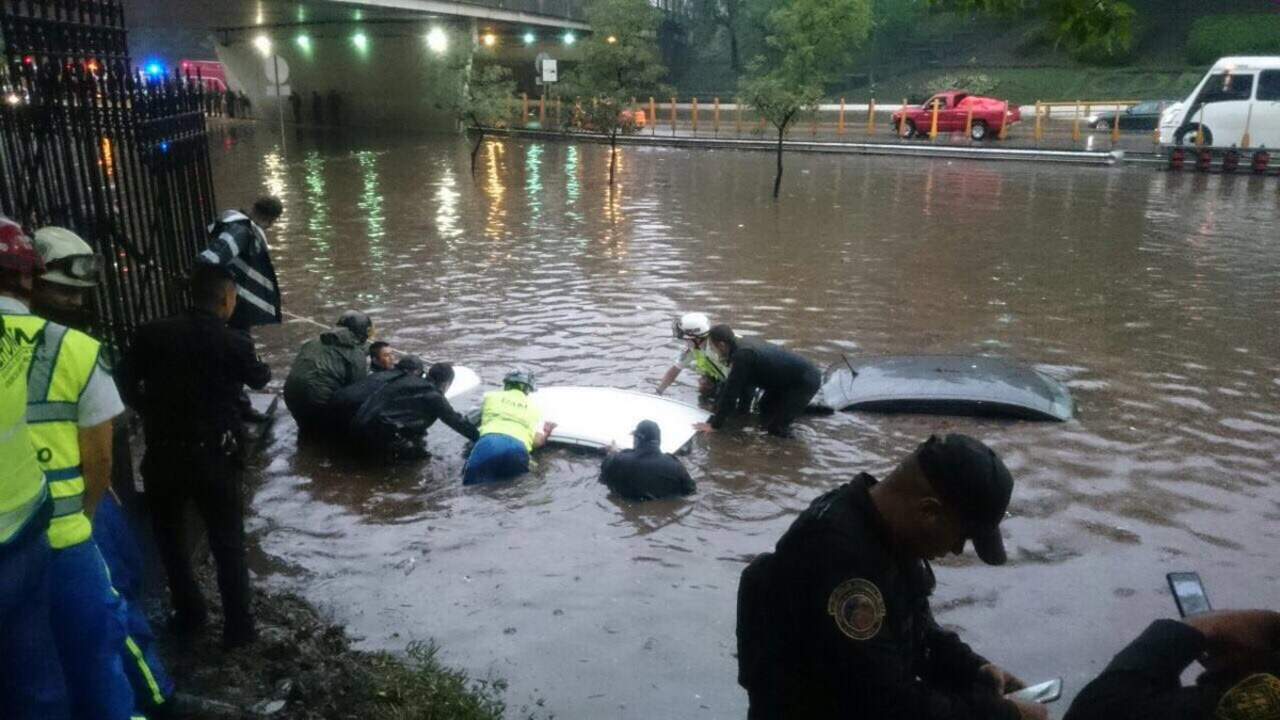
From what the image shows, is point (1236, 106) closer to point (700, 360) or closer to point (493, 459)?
point (700, 360)

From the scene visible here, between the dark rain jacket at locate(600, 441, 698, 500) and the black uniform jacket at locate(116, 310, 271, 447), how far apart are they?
2.84 meters

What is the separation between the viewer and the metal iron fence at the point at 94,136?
518cm

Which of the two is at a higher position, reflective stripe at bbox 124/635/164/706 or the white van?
the white van

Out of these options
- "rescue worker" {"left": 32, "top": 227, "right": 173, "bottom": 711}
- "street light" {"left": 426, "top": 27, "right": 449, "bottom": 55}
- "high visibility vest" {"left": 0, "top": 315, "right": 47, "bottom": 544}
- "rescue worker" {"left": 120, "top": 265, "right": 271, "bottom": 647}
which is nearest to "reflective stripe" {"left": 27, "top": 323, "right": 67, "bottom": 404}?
"high visibility vest" {"left": 0, "top": 315, "right": 47, "bottom": 544}

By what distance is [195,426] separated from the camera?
4.23 m

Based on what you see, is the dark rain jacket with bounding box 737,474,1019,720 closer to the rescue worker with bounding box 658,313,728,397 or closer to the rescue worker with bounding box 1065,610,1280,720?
the rescue worker with bounding box 1065,610,1280,720

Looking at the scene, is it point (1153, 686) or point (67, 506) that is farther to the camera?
point (67, 506)

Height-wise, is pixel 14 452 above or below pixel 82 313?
below

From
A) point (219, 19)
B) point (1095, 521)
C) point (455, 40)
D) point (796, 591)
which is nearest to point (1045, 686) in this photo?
point (796, 591)

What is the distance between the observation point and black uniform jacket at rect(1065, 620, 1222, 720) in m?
2.31

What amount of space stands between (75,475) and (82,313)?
3.32 feet

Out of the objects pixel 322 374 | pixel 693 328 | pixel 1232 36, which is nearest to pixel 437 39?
pixel 1232 36

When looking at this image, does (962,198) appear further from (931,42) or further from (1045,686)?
(931,42)

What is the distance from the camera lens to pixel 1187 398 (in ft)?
28.3
